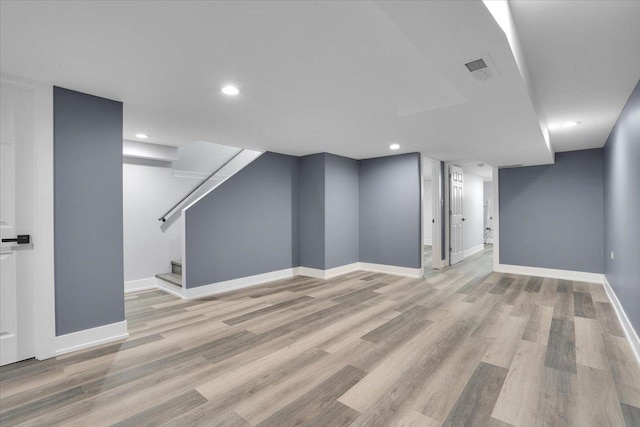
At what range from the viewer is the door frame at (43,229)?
95.0 inches

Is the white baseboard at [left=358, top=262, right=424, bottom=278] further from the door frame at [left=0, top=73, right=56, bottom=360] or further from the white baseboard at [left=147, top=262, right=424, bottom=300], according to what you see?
the door frame at [left=0, top=73, right=56, bottom=360]

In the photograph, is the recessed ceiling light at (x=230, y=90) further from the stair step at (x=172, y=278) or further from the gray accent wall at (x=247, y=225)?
the stair step at (x=172, y=278)

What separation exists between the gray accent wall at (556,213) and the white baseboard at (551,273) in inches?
2.7

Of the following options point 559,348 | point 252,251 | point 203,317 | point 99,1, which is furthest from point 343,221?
point 99,1

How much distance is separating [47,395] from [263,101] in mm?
2687

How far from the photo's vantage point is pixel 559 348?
101 inches

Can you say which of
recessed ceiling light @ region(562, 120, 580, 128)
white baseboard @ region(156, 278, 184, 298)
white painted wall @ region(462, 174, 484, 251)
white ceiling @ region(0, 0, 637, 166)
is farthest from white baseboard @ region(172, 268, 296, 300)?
white painted wall @ region(462, 174, 484, 251)

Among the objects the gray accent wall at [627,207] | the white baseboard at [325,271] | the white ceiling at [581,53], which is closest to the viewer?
the white ceiling at [581,53]

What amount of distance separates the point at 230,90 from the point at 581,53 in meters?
2.68

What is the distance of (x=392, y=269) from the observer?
5555 millimetres

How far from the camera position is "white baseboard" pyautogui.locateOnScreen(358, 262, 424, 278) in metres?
5.30

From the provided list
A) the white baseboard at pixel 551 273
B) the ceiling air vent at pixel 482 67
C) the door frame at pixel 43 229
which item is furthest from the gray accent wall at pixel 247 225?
the white baseboard at pixel 551 273

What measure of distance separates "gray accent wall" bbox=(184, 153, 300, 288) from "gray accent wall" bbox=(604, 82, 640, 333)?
431cm

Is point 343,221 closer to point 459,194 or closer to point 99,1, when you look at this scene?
point 459,194
